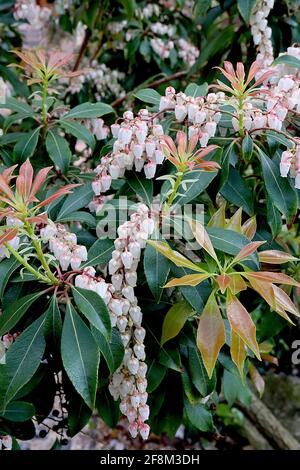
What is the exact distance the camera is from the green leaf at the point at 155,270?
99cm

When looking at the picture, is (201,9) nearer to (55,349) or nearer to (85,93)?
(85,93)

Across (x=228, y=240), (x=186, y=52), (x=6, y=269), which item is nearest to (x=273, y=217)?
(x=228, y=240)

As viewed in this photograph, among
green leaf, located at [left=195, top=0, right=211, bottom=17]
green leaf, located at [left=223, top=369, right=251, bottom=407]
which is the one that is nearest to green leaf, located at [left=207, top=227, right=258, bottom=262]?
green leaf, located at [left=223, top=369, right=251, bottom=407]

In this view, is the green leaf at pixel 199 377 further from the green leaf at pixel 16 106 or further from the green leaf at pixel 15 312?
the green leaf at pixel 16 106

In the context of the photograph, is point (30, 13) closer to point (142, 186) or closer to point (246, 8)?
point (246, 8)

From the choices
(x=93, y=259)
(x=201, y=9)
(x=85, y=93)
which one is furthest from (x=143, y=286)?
(x=85, y=93)

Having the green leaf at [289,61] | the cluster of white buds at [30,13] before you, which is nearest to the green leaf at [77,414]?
the green leaf at [289,61]

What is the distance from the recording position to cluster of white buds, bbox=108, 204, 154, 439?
0.96 metres

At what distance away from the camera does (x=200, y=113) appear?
1121 millimetres

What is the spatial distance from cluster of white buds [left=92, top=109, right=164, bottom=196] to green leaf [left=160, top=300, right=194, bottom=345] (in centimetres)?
26

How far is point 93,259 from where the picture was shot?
1.05m

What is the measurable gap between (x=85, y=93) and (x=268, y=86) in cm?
115

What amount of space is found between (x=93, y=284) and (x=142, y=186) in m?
0.27

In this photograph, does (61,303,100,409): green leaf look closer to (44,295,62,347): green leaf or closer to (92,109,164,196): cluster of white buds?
(44,295,62,347): green leaf
